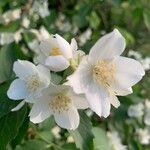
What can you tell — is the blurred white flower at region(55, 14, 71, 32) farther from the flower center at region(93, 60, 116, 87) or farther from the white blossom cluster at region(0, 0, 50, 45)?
the flower center at region(93, 60, 116, 87)

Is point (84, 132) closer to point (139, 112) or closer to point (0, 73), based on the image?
point (0, 73)

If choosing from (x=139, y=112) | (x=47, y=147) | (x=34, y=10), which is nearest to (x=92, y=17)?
(x=34, y=10)

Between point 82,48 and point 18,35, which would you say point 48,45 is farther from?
point 18,35

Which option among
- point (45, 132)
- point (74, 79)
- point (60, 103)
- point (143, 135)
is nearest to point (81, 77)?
point (74, 79)

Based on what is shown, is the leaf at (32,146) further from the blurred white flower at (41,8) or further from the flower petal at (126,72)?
the blurred white flower at (41,8)

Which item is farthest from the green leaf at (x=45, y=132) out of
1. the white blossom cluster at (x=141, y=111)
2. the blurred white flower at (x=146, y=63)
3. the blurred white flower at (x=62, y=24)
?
the blurred white flower at (x=62, y=24)

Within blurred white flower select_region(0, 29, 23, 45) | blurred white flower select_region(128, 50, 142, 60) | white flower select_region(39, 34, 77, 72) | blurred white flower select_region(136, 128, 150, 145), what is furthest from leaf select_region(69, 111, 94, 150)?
blurred white flower select_region(136, 128, 150, 145)
